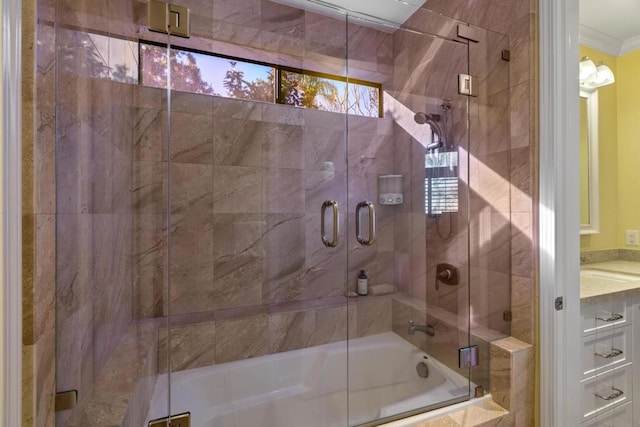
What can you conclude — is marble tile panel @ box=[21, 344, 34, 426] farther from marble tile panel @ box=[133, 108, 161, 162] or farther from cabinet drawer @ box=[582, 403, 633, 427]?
cabinet drawer @ box=[582, 403, 633, 427]

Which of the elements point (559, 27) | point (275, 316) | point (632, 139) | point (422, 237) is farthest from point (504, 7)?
point (275, 316)

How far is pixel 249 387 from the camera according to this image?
165 centimetres

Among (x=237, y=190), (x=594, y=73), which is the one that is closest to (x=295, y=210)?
(x=237, y=190)

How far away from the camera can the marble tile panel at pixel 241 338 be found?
168 centimetres

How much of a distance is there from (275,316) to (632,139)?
2935mm

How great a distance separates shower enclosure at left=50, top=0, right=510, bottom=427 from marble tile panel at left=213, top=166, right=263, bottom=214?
0.04 ft

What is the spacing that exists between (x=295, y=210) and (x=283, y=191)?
145 mm

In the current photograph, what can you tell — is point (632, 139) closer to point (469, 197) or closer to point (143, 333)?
point (469, 197)

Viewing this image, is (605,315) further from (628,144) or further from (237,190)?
(237,190)

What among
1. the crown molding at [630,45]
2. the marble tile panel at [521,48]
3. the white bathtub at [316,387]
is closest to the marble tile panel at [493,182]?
the marble tile panel at [521,48]

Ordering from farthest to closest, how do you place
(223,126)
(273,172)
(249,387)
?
(273,172), (223,126), (249,387)

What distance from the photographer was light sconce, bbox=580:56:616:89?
2.22m

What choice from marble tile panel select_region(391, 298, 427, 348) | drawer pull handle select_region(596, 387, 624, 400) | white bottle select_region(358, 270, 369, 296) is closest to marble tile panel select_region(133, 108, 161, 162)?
white bottle select_region(358, 270, 369, 296)

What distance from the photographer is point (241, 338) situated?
1.72 metres
